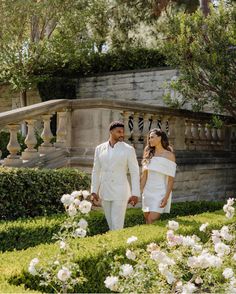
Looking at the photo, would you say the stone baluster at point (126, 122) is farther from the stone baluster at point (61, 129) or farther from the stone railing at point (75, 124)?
the stone baluster at point (61, 129)

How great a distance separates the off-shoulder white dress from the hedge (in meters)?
0.81

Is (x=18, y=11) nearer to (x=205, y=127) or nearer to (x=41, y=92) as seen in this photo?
(x=41, y=92)

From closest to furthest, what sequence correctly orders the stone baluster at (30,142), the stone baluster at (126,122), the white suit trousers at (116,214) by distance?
1. the white suit trousers at (116,214)
2. the stone baluster at (30,142)
3. the stone baluster at (126,122)

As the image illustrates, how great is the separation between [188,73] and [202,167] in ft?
6.65

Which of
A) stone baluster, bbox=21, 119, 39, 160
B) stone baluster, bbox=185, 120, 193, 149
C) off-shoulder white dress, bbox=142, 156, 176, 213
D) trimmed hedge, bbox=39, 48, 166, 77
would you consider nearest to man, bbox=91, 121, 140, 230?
off-shoulder white dress, bbox=142, 156, 176, 213

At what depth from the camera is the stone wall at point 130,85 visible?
A: 14266mm

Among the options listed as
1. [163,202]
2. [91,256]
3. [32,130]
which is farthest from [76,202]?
[32,130]

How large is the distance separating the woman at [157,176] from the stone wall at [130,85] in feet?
23.7

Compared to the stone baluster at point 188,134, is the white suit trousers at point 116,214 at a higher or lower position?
lower

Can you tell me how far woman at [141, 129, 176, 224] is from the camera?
6.51 m

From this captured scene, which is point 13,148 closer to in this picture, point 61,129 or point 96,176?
point 61,129

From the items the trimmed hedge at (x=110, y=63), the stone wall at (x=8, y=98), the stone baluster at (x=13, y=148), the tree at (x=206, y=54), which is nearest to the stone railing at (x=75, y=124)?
A: the stone baluster at (x=13, y=148)

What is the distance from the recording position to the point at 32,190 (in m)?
6.59

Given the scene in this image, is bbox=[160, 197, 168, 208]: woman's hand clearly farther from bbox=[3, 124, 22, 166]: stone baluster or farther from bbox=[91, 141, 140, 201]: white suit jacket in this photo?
bbox=[3, 124, 22, 166]: stone baluster
